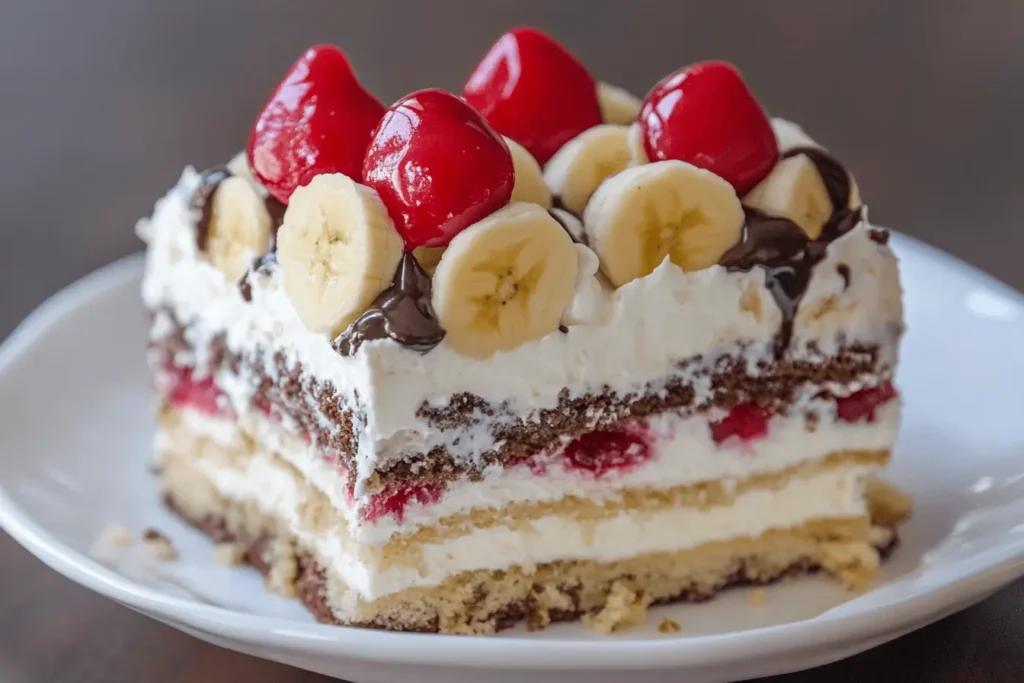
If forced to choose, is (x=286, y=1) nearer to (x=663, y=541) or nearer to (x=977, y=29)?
(x=977, y=29)

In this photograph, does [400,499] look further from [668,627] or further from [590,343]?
[668,627]

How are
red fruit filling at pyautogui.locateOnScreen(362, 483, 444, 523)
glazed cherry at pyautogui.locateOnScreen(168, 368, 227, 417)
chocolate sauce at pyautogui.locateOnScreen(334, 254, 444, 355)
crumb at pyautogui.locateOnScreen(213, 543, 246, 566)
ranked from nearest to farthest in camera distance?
1. chocolate sauce at pyautogui.locateOnScreen(334, 254, 444, 355)
2. red fruit filling at pyautogui.locateOnScreen(362, 483, 444, 523)
3. crumb at pyautogui.locateOnScreen(213, 543, 246, 566)
4. glazed cherry at pyautogui.locateOnScreen(168, 368, 227, 417)

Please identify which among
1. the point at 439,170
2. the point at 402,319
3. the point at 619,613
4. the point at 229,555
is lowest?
the point at 229,555

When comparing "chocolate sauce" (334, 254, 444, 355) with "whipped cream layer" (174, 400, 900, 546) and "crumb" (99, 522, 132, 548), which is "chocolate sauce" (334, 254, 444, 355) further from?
"crumb" (99, 522, 132, 548)

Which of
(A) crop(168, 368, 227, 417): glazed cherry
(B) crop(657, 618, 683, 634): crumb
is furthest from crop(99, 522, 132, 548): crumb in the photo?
(B) crop(657, 618, 683, 634): crumb

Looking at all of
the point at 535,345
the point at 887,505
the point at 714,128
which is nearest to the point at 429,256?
the point at 535,345

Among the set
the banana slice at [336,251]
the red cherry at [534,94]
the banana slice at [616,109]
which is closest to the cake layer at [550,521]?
the banana slice at [336,251]

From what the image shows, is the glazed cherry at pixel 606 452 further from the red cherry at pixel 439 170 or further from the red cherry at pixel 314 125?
the red cherry at pixel 314 125
